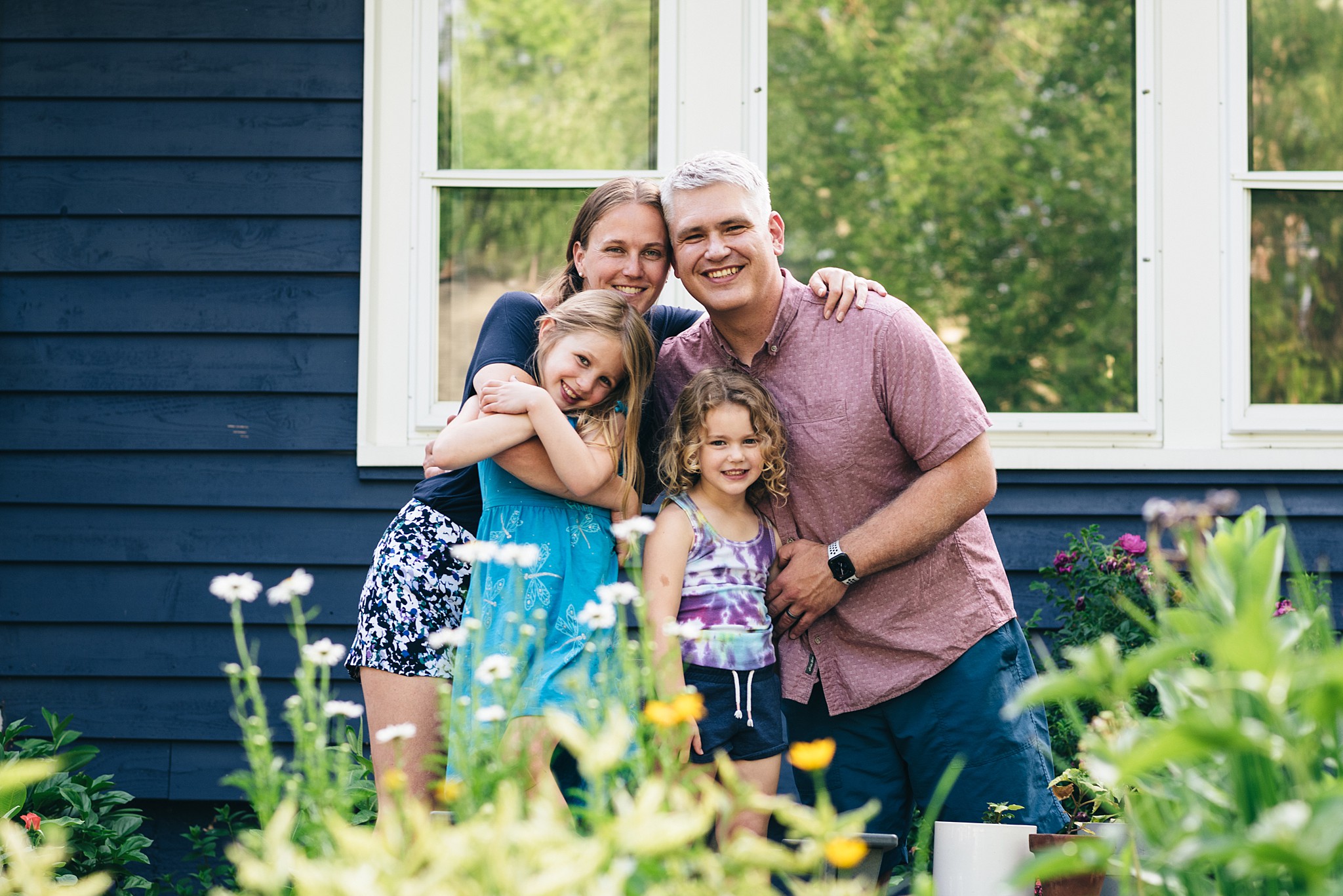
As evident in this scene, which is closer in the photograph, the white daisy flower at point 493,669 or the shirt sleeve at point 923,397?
the white daisy flower at point 493,669

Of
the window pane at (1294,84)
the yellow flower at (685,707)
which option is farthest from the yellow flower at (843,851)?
the window pane at (1294,84)

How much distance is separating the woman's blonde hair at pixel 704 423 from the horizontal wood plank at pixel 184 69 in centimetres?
187

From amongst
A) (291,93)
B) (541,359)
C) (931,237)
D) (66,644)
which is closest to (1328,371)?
(931,237)

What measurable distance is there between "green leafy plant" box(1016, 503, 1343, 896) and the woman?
112 cm

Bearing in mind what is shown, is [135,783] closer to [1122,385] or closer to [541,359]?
[541,359]

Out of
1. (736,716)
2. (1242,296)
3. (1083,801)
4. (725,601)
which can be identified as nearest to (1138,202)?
(1242,296)

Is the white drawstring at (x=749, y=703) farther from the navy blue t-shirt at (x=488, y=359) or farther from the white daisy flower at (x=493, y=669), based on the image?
the white daisy flower at (x=493, y=669)

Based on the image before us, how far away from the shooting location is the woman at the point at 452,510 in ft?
6.67

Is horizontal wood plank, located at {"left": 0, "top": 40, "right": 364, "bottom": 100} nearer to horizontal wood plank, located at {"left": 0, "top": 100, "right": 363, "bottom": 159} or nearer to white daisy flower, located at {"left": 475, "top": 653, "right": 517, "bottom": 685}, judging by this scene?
horizontal wood plank, located at {"left": 0, "top": 100, "right": 363, "bottom": 159}

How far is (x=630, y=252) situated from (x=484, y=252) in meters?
1.47

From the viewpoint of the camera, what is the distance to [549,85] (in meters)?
3.80

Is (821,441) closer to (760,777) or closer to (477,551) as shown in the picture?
(760,777)

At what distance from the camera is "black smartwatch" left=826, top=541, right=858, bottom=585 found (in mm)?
2033

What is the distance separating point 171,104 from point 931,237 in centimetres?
315
